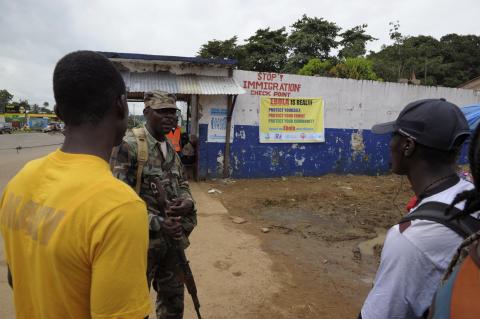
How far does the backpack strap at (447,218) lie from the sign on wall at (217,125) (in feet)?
27.1

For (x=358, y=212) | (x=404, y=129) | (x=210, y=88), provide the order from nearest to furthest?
(x=404, y=129) → (x=358, y=212) → (x=210, y=88)

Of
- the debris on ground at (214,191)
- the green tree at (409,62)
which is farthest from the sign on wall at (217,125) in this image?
the green tree at (409,62)

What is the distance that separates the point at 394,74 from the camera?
2373 cm

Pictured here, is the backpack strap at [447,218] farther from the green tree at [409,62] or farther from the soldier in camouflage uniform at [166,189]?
the green tree at [409,62]

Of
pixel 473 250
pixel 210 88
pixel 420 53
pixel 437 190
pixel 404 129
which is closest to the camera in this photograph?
pixel 473 250

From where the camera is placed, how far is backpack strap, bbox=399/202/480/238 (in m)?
1.10

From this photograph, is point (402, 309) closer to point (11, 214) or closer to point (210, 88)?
point (11, 214)

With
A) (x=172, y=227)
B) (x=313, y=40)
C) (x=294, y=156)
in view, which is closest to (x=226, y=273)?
(x=172, y=227)

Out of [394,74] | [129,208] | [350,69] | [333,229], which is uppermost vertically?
[394,74]

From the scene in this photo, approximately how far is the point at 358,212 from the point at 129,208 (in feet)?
21.8

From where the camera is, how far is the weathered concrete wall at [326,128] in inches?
370

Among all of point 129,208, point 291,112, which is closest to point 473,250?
point 129,208

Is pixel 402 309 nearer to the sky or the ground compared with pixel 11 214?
nearer to the ground

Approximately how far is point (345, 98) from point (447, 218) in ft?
32.5
